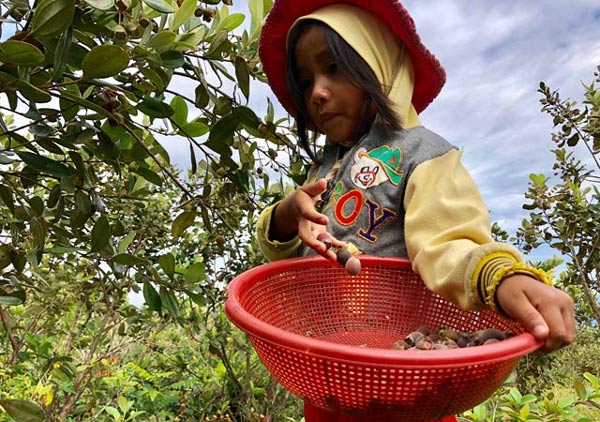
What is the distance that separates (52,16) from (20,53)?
6cm

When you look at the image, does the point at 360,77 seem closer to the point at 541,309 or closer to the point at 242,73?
the point at 242,73

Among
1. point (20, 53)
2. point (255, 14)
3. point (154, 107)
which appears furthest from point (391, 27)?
point (20, 53)

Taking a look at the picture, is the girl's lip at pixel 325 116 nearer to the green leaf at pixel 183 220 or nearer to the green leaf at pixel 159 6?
the green leaf at pixel 183 220

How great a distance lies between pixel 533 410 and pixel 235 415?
1.26m

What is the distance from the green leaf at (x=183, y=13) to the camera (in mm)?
878

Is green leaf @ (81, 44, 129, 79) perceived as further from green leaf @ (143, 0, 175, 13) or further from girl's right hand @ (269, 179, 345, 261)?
girl's right hand @ (269, 179, 345, 261)

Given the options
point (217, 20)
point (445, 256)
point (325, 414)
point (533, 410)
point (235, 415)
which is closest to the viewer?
point (445, 256)

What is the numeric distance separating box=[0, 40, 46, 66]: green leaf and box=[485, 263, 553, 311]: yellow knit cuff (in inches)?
24.1

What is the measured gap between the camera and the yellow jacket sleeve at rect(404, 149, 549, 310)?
0.71 m

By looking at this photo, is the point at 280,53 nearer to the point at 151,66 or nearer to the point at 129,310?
the point at 151,66

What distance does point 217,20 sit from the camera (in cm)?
103

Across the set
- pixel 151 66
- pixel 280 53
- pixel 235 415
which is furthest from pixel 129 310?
pixel 151 66

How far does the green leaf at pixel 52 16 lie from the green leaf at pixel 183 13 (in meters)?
0.29

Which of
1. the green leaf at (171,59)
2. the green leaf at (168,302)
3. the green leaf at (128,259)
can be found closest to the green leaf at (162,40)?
the green leaf at (171,59)
